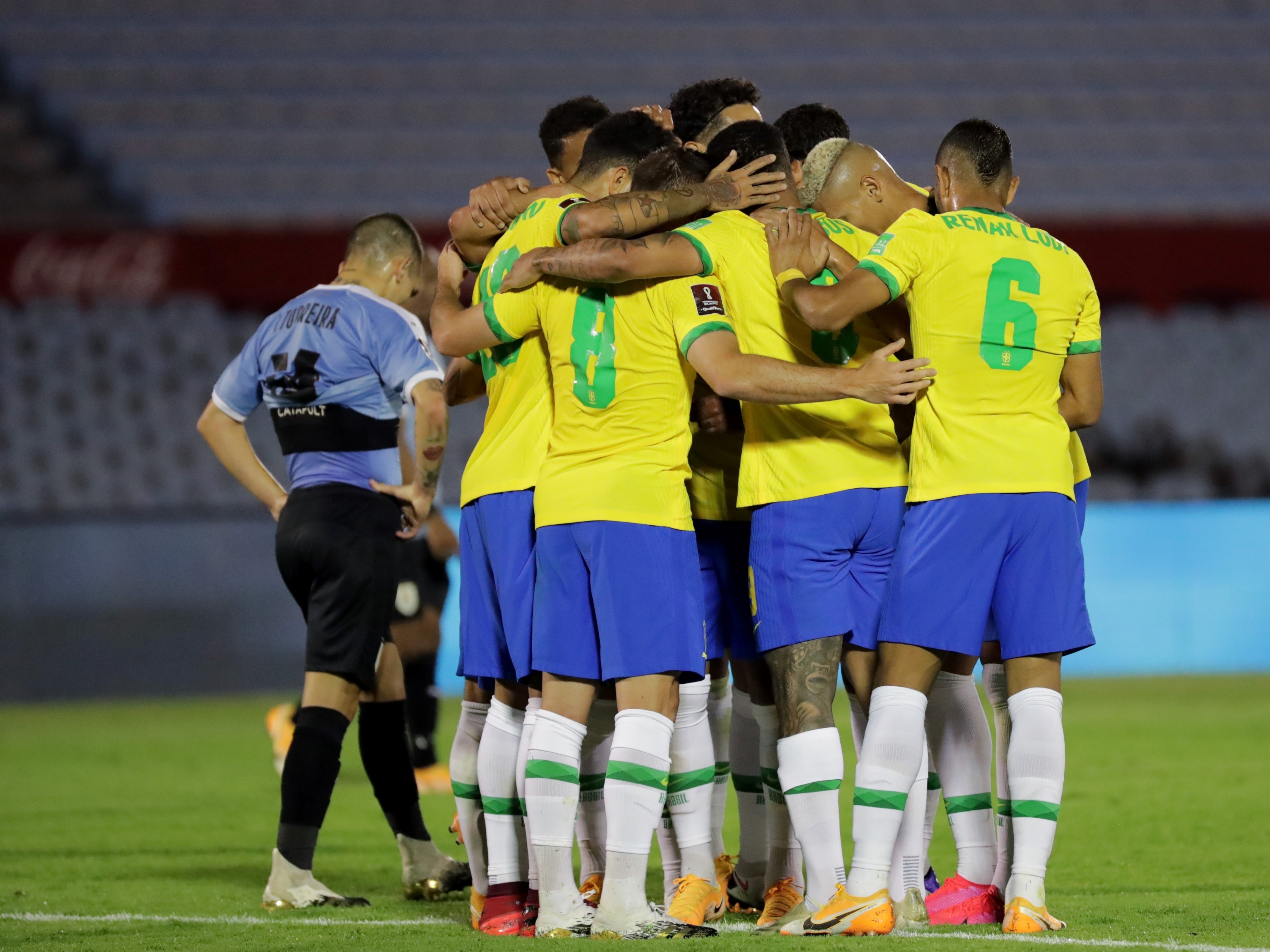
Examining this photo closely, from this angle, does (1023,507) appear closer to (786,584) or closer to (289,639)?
(786,584)

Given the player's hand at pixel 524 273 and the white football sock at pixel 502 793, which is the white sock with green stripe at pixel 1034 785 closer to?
the white football sock at pixel 502 793

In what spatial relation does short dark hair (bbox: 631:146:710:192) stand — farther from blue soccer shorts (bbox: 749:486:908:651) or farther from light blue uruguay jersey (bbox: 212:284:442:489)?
light blue uruguay jersey (bbox: 212:284:442:489)

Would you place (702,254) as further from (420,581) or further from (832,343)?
(420,581)

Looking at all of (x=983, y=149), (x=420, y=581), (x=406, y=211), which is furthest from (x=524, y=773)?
(x=406, y=211)

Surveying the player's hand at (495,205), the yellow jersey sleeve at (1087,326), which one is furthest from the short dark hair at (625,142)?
the yellow jersey sleeve at (1087,326)

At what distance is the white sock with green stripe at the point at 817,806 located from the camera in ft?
12.7

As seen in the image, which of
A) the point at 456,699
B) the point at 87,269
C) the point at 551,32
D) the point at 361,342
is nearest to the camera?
the point at 361,342

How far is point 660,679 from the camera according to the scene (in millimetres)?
3957

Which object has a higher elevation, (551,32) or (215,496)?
(551,32)

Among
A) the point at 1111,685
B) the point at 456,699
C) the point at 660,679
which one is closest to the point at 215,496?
the point at 456,699

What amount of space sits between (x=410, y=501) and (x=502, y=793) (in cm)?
112

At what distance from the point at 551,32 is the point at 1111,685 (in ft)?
32.3

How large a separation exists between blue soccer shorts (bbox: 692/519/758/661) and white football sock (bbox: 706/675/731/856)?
0.24 m

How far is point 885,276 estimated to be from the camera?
388 cm
